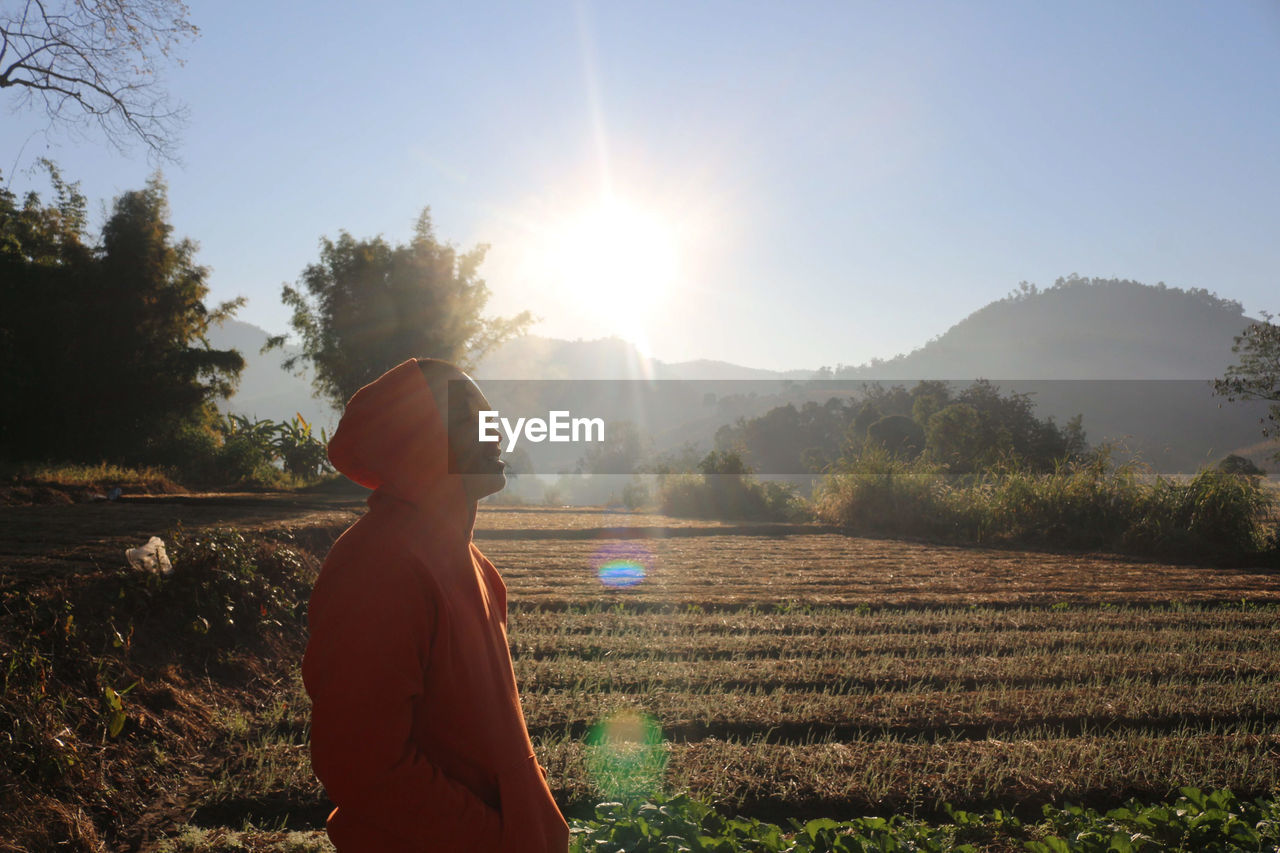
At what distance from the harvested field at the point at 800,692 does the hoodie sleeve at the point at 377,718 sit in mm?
1925

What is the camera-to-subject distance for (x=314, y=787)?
331 cm

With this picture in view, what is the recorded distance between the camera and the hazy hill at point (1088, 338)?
106 m

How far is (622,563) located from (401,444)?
9.13m

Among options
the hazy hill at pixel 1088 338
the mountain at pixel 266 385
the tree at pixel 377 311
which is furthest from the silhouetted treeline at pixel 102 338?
the hazy hill at pixel 1088 338

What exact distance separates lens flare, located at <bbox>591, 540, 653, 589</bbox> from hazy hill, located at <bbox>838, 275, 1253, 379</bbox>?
105 m

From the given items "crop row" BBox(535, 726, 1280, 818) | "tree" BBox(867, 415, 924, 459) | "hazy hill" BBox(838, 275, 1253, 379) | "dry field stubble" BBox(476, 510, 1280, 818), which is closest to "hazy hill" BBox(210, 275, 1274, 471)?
"hazy hill" BBox(838, 275, 1253, 379)

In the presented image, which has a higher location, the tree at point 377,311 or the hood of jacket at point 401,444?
the tree at point 377,311

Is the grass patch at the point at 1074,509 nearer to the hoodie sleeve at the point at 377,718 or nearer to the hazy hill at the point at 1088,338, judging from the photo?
the hoodie sleeve at the point at 377,718

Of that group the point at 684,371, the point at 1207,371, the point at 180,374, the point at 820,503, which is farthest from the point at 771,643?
the point at 684,371

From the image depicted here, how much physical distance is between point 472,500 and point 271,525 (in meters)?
6.98

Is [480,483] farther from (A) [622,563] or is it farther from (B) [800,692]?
(A) [622,563]

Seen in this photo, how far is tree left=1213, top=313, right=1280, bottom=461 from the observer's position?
500 inches

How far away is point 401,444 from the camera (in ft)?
4.65

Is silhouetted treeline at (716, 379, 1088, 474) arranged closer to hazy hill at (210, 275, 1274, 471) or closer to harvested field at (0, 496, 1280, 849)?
harvested field at (0, 496, 1280, 849)
